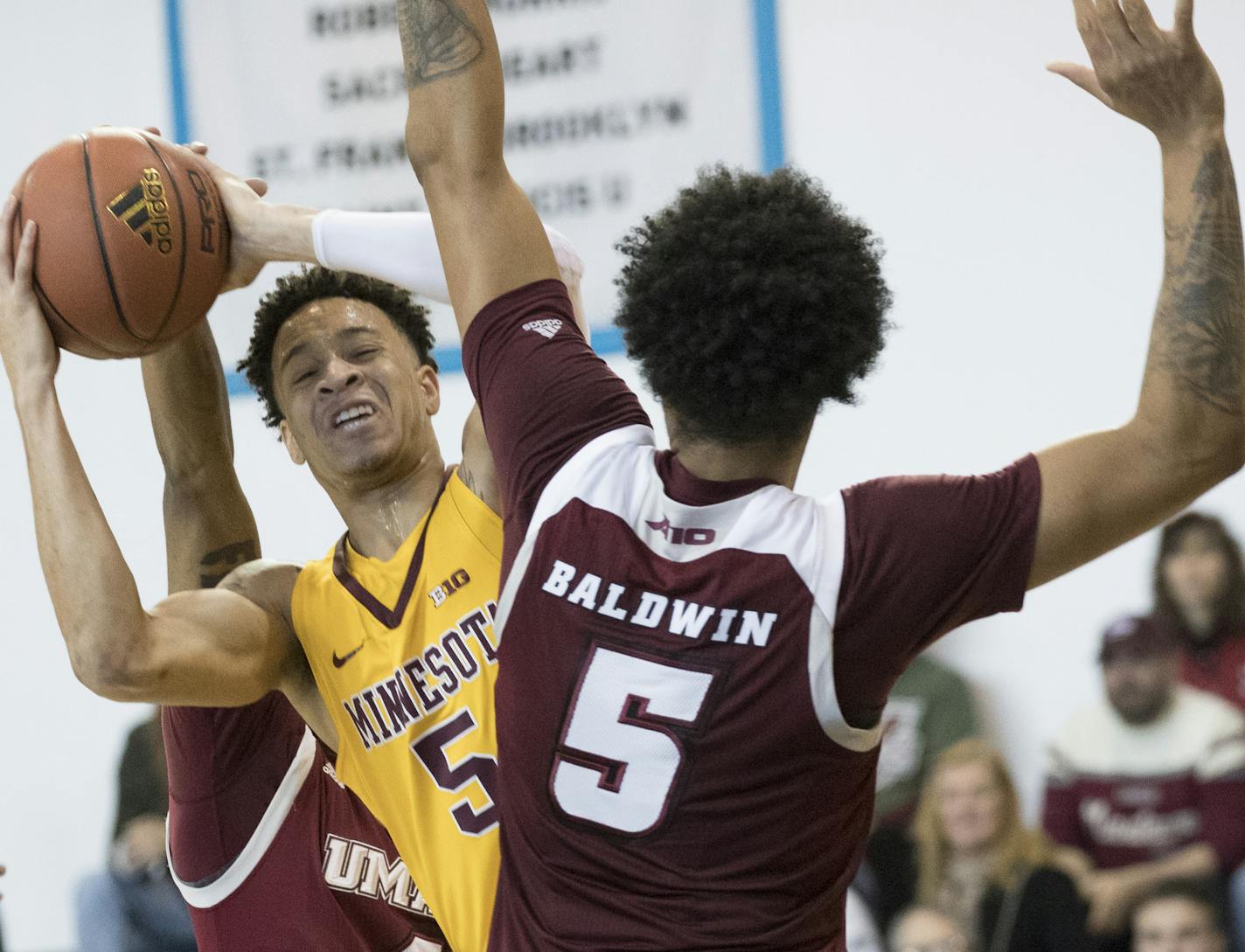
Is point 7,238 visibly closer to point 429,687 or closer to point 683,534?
point 429,687

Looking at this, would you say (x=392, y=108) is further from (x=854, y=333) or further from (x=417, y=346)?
(x=854, y=333)

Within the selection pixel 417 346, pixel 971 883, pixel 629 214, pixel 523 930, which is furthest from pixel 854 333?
pixel 629 214

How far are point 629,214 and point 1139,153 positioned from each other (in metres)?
1.63

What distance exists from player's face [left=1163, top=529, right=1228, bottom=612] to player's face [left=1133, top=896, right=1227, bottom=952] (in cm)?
83

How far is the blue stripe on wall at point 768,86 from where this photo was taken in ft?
16.7

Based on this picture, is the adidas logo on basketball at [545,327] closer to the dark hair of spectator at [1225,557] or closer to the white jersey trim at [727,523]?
the white jersey trim at [727,523]

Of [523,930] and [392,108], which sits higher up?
[392,108]

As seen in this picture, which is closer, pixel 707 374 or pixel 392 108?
pixel 707 374

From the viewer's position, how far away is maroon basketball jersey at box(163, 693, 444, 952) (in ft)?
8.96

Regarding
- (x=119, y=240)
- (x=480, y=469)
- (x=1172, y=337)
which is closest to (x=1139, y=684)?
(x=480, y=469)

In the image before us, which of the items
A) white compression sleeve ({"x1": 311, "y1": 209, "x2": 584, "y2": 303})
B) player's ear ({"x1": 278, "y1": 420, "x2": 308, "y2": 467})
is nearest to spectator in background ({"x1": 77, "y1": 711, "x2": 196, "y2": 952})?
player's ear ({"x1": 278, "y1": 420, "x2": 308, "y2": 467})

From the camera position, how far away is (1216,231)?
61.1 inches

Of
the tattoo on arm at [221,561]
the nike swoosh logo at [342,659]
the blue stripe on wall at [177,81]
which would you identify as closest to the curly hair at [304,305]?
the tattoo on arm at [221,561]


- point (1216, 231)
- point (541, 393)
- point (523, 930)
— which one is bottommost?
point (523, 930)
